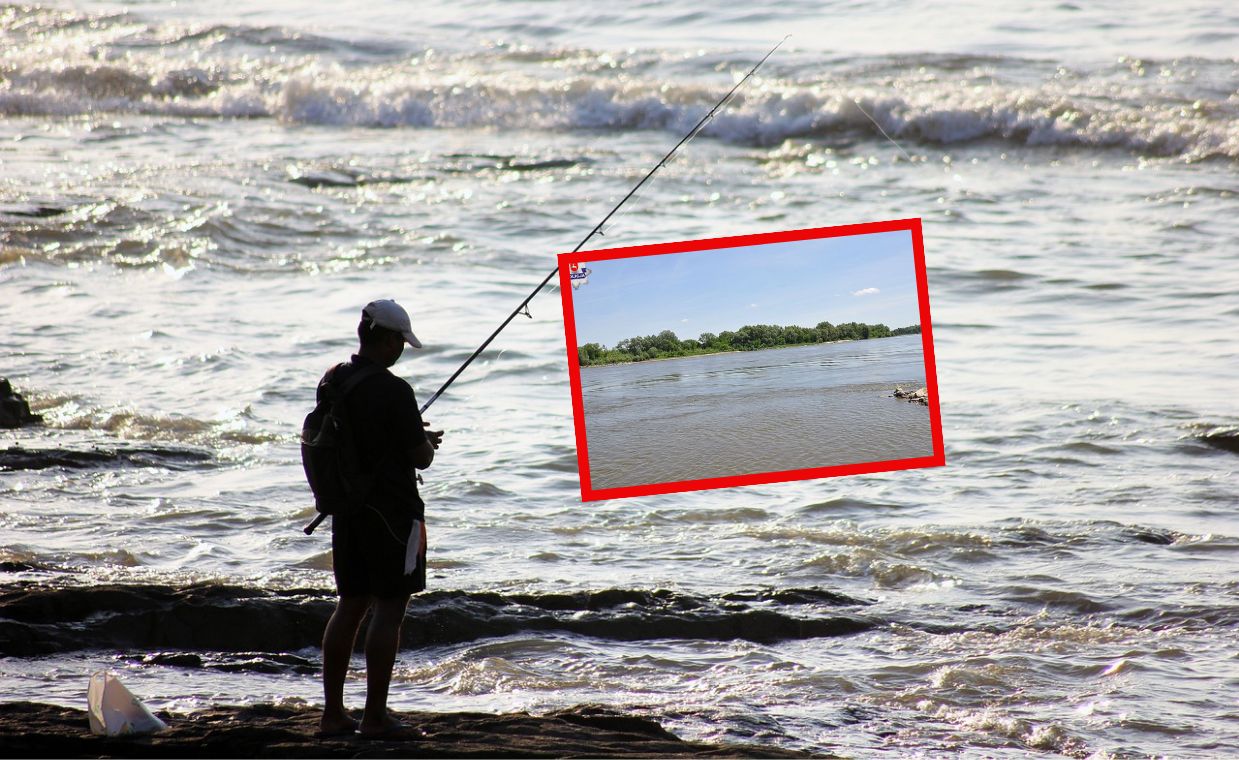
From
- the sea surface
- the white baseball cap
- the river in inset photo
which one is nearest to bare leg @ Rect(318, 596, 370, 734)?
the sea surface

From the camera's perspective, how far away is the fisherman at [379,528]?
3641 mm

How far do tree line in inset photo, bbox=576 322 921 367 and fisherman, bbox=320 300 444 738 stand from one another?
Result: 4.28ft

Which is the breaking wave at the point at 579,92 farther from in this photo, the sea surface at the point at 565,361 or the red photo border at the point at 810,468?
the red photo border at the point at 810,468

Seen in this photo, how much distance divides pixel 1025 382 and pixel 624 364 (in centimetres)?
446

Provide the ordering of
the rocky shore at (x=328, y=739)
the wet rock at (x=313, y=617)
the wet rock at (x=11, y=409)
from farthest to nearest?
the wet rock at (x=11, y=409)
the wet rock at (x=313, y=617)
the rocky shore at (x=328, y=739)

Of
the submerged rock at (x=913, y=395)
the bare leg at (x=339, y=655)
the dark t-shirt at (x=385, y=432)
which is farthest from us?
the submerged rock at (x=913, y=395)

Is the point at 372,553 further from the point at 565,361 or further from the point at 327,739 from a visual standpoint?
the point at 565,361

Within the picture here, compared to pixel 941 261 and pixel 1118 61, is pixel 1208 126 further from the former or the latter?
pixel 941 261

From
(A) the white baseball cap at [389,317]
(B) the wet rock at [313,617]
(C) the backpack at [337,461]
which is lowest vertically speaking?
(B) the wet rock at [313,617]

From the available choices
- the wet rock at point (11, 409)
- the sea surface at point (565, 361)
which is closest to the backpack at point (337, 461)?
the sea surface at point (565, 361)

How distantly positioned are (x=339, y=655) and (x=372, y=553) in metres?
0.32

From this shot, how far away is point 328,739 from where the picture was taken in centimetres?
363

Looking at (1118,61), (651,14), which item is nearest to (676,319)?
(1118,61)

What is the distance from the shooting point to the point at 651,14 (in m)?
23.1
